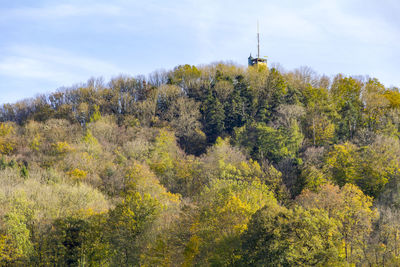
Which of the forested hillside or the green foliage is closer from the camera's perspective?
the forested hillside

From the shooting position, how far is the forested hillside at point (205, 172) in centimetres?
2686

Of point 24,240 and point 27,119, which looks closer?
point 24,240

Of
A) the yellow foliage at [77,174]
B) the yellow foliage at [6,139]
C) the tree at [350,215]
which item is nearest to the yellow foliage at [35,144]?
the yellow foliage at [6,139]

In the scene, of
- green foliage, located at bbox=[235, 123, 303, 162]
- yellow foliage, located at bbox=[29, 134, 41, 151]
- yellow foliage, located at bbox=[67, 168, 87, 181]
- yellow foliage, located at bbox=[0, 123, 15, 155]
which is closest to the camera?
yellow foliage, located at bbox=[67, 168, 87, 181]

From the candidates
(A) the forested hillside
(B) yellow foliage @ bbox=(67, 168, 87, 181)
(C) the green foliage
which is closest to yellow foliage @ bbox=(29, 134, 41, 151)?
(A) the forested hillside

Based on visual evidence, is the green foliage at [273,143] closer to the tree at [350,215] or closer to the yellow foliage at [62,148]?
the tree at [350,215]

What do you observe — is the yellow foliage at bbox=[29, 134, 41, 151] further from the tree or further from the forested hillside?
the tree

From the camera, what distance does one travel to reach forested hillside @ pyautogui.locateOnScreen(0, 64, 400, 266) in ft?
88.1

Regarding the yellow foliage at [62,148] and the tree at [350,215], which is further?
the yellow foliage at [62,148]

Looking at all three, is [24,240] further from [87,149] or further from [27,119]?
[27,119]

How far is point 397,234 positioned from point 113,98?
48.0 m

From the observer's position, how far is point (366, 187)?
142 ft

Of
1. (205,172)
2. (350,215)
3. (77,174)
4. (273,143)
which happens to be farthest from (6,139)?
(350,215)

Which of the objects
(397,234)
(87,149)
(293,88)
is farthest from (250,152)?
(397,234)
